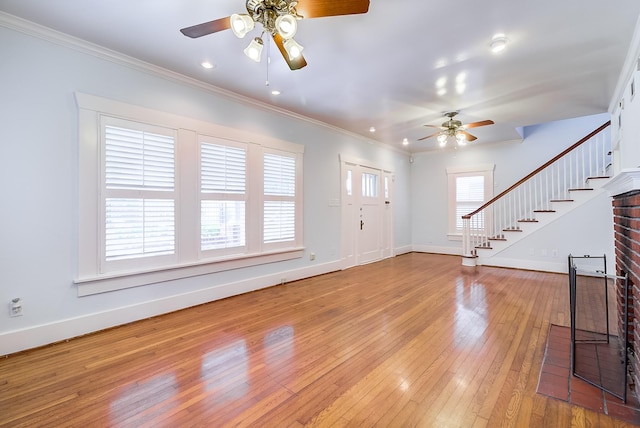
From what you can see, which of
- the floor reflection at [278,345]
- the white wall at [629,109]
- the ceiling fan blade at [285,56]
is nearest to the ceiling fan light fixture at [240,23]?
the ceiling fan blade at [285,56]

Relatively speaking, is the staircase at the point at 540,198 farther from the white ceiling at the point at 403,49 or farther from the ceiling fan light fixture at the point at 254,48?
the ceiling fan light fixture at the point at 254,48

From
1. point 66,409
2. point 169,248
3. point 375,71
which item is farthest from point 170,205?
point 375,71

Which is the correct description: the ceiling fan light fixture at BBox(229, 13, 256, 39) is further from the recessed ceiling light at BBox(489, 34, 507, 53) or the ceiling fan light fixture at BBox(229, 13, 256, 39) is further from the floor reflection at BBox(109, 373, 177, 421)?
the floor reflection at BBox(109, 373, 177, 421)

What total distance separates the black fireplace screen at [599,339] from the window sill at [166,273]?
3641mm

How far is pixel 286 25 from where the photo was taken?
192cm

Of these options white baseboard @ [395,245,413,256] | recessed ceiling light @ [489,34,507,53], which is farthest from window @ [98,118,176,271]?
white baseboard @ [395,245,413,256]

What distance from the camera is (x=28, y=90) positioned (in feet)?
8.64

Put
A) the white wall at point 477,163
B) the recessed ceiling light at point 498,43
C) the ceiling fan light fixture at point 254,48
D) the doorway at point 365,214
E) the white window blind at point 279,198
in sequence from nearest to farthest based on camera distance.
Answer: the ceiling fan light fixture at point 254,48, the recessed ceiling light at point 498,43, the white window blind at point 279,198, the doorway at point 365,214, the white wall at point 477,163

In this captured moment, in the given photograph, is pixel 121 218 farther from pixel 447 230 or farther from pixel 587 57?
pixel 447 230

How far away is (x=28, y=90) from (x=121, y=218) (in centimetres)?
137

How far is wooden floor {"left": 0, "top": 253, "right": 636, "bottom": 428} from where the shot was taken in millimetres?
1757

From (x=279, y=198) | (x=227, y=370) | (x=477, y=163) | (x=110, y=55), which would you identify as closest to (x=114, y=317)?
(x=227, y=370)

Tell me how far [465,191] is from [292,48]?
6.90m

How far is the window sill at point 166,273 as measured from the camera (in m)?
2.95
